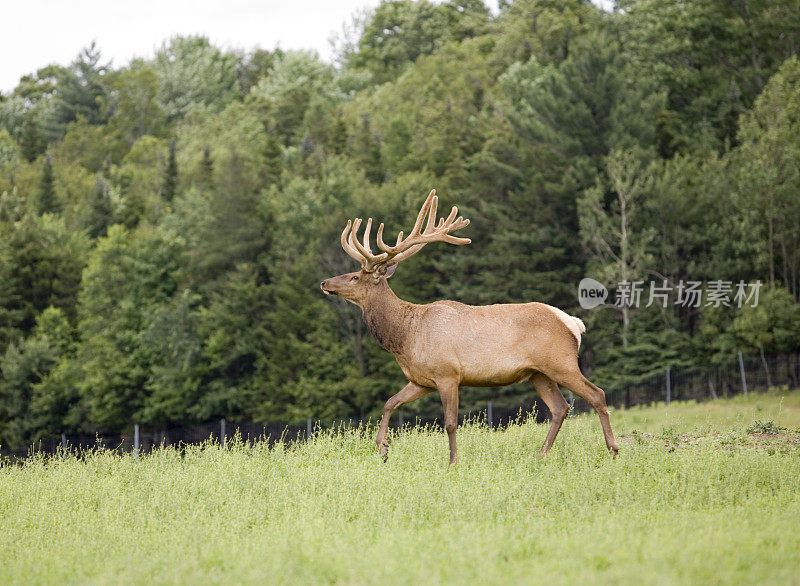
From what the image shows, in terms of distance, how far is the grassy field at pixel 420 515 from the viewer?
7480mm

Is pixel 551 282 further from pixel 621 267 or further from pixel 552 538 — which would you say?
pixel 552 538

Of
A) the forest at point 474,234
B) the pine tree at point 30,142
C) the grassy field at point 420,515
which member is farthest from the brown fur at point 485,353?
the pine tree at point 30,142

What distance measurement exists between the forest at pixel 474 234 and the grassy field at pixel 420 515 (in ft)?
86.5

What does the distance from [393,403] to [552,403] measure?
1991 millimetres

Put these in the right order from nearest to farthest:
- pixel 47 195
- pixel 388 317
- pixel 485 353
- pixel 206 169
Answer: pixel 485 353 < pixel 388 317 < pixel 206 169 < pixel 47 195

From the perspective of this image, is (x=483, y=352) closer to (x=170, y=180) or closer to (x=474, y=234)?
(x=474, y=234)

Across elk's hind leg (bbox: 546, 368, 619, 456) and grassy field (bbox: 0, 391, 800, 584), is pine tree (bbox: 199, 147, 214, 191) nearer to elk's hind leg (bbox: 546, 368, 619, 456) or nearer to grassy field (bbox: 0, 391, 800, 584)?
grassy field (bbox: 0, 391, 800, 584)

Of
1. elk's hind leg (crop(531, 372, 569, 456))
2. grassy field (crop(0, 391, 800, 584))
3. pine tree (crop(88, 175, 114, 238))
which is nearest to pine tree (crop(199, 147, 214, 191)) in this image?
pine tree (crop(88, 175, 114, 238))

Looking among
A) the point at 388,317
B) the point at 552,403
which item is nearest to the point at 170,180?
the point at 388,317

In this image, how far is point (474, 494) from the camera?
31.8 feet

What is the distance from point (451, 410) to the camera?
11508 millimetres

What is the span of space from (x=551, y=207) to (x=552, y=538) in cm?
4033

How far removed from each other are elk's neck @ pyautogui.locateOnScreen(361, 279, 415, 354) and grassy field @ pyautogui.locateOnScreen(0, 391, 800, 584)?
146 centimetres

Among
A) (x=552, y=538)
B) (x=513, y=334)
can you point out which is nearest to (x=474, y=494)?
(x=552, y=538)
